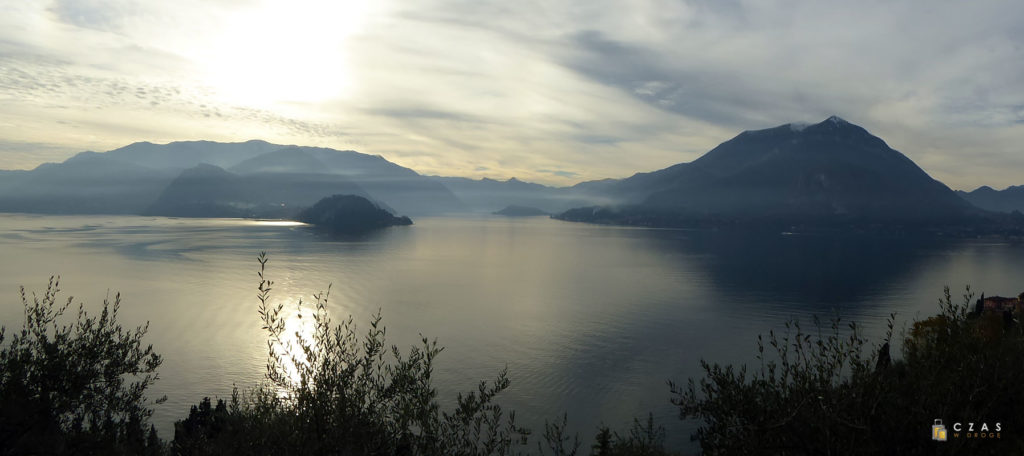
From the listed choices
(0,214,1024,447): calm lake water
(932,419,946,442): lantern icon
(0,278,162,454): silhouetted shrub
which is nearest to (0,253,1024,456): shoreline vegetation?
(0,278,162,454): silhouetted shrub

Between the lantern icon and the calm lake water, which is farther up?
the lantern icon

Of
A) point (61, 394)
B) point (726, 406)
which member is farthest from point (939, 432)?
point (61, 394)

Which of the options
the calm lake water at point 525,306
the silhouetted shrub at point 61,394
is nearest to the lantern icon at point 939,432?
the silhouetted shrub at point 61,394

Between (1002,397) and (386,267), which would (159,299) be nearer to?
(386,267)

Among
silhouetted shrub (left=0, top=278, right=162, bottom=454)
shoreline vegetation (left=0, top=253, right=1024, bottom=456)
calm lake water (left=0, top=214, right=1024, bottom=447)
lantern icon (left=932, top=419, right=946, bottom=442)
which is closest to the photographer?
Result: lantern icon (left=932, top=419, right=946, bottom=442)

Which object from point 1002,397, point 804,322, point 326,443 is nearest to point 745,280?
point 804,322

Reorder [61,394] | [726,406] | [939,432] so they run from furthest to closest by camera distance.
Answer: [61,394] → [726,406] → [939,432]

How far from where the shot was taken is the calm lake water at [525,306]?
62594 millimetres

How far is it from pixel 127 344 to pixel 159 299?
99854 mm

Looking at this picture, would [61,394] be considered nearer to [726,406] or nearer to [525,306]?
[726,406]

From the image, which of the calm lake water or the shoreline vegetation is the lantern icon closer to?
the shoreline vegetation

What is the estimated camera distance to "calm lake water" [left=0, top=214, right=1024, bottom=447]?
62.6 metres

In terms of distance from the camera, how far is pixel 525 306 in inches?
4469

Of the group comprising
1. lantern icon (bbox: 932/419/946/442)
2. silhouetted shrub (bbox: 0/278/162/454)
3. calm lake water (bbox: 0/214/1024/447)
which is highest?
lantern icon (bbox: 932/419/946/442)
